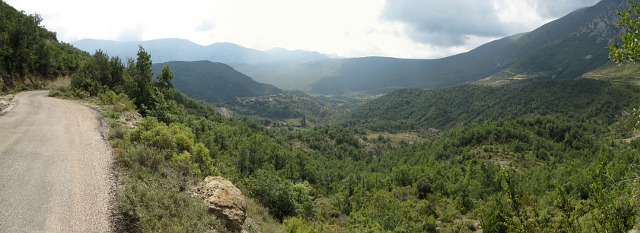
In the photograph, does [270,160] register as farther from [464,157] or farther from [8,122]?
[464,157]

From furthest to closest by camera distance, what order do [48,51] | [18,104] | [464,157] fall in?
[464,157] → [48,51] → [18,104]

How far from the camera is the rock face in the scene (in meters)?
10.1

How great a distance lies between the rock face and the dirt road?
324cm

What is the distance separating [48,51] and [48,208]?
163 feet

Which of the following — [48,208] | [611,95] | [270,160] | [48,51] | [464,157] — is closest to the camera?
[48,208]

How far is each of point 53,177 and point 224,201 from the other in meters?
6.98

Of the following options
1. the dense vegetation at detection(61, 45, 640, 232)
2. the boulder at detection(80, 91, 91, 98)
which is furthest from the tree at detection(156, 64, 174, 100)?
the boulder at detection(80, 91, 91, 98)

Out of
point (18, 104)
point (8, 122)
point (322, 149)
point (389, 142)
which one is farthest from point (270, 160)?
point (389, 142)

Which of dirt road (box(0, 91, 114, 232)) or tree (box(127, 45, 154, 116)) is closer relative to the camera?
dirt road (box(0, 91, 114, 232))

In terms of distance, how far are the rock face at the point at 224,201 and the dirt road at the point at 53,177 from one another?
3.24m

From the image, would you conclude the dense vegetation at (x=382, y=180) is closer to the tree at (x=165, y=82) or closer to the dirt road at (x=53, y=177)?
the tree at (x=165, y=82)

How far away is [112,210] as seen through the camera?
8.72m

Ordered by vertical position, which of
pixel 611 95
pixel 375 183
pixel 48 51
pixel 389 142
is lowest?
pixel 389 142

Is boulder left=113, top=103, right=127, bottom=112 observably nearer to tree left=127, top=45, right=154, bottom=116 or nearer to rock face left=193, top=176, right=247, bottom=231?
tree left=127, top=45, right=154, bottom=116
